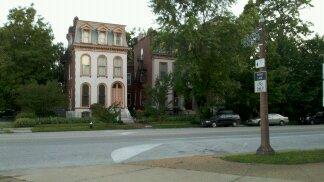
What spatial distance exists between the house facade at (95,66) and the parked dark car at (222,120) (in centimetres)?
1142

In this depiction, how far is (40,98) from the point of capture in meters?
44.6

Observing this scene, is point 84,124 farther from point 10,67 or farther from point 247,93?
point 247,93

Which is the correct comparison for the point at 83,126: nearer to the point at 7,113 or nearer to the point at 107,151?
the point at 7,113

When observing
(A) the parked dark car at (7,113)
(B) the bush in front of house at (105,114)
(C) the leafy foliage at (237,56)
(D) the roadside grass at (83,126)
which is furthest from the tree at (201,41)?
(A) the parked dark car at (7,113)

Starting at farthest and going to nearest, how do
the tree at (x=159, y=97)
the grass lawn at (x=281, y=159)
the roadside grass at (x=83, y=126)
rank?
the tree at (x=159, y=97)
the roadside grass at (x=83, y=126)
the grass lawn at (x=281, y=159)

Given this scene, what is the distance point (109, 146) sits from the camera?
2097cm

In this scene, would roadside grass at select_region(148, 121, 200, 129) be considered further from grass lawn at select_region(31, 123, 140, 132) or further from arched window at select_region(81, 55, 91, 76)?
arched window at select_region(81, 55, 91, 76)

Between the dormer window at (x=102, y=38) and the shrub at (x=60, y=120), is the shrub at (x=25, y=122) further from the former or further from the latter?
the dormer window at (x=102, y=38)

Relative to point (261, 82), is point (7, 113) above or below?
below

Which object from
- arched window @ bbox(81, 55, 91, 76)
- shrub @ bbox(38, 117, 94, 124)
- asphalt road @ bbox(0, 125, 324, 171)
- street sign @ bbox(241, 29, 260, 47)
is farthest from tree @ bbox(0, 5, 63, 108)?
street sign @ bbox(241, 29, 260, 47)

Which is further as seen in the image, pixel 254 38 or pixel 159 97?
pixel 159 97

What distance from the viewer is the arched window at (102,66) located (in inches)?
2131

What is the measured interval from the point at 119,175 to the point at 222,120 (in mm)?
34857

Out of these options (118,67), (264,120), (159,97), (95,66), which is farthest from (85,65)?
(264,120)
